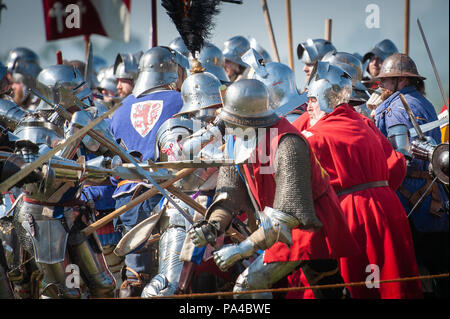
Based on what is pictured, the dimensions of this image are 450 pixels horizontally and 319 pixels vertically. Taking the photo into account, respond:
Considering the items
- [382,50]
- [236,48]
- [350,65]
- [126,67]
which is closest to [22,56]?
[126,67]

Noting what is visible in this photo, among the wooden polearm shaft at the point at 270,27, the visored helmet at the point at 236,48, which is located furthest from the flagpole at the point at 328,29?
the visored helmet at the point at 236,48

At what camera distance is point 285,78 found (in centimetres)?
639

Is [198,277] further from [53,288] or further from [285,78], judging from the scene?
[285,78]

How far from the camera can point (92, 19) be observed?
36.0ft

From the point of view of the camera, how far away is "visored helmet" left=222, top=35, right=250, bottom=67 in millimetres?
9703

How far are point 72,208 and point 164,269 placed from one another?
785mm

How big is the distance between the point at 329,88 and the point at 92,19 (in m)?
6.50

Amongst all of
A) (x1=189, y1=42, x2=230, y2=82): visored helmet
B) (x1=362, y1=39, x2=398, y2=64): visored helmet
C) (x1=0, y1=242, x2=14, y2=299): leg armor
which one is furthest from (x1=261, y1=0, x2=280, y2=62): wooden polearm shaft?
(x1=0, y1=242, x2=14, y2=299): leg armor

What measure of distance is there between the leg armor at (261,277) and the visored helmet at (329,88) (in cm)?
155

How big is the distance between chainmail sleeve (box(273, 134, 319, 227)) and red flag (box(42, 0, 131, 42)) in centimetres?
694

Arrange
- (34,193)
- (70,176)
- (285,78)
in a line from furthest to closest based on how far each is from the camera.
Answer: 1. (285,78)
2. (34,193)
3. (70,176)

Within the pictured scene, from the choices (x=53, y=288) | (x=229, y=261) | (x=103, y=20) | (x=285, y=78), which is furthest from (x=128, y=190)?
(x=103, y=20)

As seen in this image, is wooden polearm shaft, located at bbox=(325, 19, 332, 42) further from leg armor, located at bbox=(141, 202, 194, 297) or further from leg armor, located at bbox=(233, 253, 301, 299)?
leg armor, located at bbox=(233, 253, 301, 299)

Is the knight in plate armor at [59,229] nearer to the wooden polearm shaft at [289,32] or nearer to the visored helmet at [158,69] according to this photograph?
the visored helmet at [158,69]
